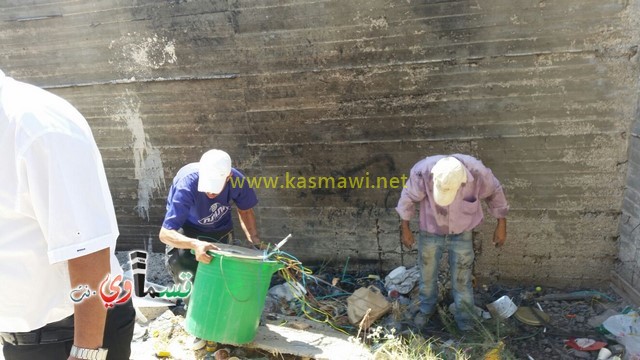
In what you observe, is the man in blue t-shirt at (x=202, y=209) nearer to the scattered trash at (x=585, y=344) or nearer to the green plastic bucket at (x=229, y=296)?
the green plastic bucket at (x=229, y=296)

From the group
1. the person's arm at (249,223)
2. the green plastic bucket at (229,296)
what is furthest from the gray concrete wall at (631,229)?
the person's arm at (249,223)

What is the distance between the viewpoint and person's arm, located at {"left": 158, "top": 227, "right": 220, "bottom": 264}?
3324 mm

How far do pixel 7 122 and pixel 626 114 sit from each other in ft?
13.7

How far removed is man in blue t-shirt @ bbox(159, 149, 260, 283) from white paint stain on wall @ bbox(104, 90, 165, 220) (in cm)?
116

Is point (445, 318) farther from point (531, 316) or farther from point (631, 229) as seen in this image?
point (631, 229)

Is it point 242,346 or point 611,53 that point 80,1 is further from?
point 611,53

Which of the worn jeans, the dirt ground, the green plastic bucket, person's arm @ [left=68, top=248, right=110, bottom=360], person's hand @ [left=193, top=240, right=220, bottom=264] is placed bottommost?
the dirt ground

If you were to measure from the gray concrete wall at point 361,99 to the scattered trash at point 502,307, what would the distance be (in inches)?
20.5

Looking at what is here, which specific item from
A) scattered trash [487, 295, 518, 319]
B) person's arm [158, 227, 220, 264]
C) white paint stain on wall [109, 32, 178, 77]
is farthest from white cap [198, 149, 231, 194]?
scattered trash [487, 295, 518, 319]

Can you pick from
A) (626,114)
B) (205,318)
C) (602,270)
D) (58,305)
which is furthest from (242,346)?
(626,114)

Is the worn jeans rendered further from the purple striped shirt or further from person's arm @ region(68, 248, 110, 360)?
the purple striped shirt

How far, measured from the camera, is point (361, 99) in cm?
428

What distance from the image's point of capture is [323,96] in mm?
4355

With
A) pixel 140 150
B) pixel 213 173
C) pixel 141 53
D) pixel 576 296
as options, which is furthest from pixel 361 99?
pixel 576 296
